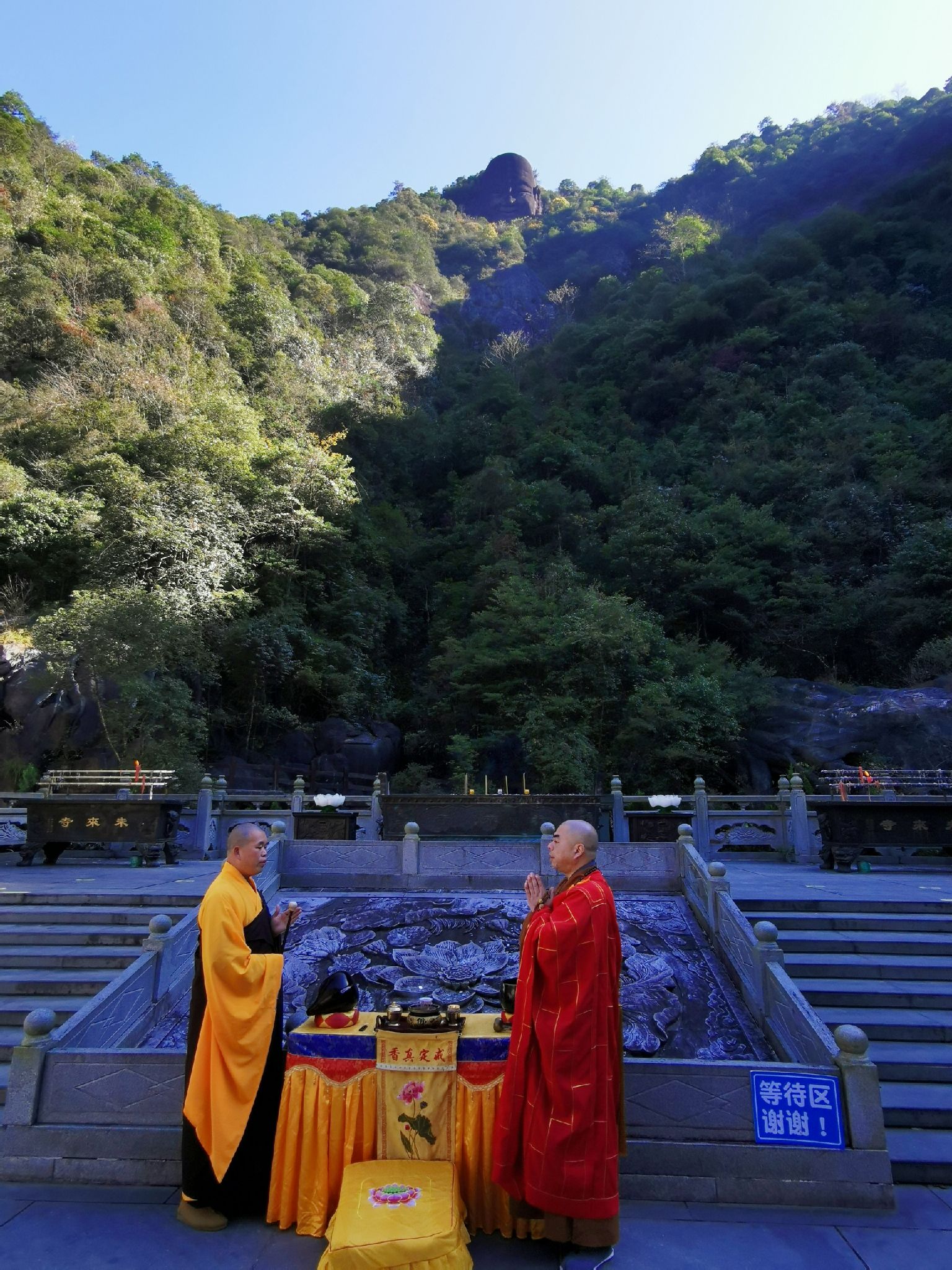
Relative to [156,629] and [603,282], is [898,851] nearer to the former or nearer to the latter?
[156,629]

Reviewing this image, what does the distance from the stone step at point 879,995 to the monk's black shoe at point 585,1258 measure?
3056 mm

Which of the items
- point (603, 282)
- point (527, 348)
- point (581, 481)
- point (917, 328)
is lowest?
point (581, 481)

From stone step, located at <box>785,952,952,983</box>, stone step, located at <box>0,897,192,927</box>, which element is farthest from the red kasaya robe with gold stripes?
stone step, located at <box>0,897,192,927</box>

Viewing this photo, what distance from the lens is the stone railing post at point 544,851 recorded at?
24.4 feet

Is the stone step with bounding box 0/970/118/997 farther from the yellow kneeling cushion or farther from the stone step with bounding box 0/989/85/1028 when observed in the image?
the yellow kneeling cushion

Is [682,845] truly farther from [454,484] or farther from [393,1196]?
[454,484]

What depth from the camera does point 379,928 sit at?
641 centimetres

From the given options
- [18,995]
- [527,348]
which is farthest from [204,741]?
[527,348]

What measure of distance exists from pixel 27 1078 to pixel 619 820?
7.78 m

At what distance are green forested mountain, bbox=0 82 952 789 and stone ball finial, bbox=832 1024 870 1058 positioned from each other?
10252 mm

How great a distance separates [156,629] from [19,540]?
479 cm

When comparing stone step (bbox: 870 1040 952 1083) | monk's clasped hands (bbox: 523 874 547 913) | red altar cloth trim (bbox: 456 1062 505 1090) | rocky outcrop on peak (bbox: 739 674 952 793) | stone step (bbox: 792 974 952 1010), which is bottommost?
stone step (bbox: 870 1040 952 1083)

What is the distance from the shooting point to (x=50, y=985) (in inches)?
218

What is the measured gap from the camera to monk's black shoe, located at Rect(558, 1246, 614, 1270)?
112 inches
